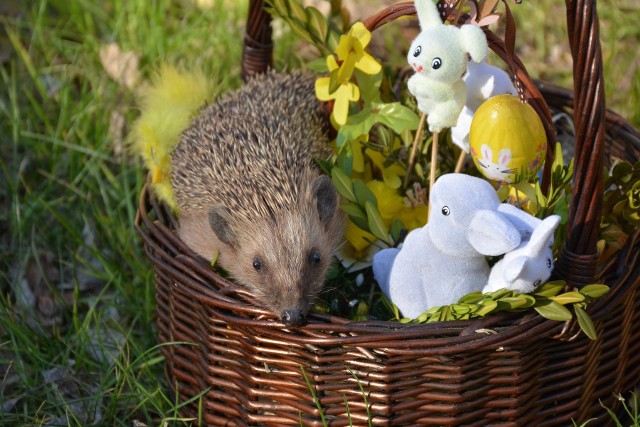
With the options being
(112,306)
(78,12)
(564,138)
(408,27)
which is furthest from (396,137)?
(78,12)

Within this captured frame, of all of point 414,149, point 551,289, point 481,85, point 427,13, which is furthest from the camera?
point 414,149

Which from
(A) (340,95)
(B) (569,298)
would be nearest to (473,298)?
(B) (569,298)

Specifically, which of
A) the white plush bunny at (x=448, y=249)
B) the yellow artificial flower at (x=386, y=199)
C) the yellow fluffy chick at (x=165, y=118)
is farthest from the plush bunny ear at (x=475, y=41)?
the yellow fluffy chick at (x=165, y=118)

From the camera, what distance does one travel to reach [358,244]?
10.7ft

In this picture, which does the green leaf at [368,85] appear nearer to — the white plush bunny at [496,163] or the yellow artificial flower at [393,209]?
the yellow artificial flower at [393,209]

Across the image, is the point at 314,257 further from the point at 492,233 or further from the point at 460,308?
the point at 492,233

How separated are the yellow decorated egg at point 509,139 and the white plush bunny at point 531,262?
0.86 feet

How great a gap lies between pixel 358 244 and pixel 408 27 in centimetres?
245

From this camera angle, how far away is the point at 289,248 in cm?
297

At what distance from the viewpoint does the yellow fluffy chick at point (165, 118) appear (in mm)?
3508

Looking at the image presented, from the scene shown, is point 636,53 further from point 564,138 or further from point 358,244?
point 358,244

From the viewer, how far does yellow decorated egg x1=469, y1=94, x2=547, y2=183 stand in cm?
255

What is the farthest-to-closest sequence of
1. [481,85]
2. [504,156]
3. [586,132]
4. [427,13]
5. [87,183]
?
[87,183]
[481,85]
[427,13]
[504,156]
[586,132]

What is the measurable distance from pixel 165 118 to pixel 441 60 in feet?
4.98
